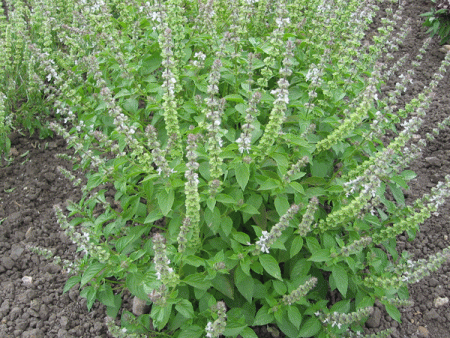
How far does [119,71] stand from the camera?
4.34 m

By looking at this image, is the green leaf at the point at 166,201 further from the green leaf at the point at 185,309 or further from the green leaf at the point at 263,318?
the green leaf at the point at 263,318

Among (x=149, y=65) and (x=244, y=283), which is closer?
(x=244, y=283)

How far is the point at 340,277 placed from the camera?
10.6 feet

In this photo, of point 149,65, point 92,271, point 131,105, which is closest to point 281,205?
point 92,271

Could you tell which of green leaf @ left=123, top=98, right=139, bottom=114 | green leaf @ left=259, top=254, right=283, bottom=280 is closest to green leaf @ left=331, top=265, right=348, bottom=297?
green leaf @ left=259, top=254, right=283, bottom=280

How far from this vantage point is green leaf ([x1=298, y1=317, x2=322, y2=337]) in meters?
3.28

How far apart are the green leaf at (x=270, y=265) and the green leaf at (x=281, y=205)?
1.21 feet

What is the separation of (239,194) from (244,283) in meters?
0.73

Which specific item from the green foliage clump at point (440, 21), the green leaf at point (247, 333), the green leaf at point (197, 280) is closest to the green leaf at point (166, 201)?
the green leaf at point (197, 280)

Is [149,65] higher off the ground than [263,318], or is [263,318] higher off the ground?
[149,65]

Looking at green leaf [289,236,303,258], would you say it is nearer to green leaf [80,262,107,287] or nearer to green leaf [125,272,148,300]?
green leaf [125,272,148,300]

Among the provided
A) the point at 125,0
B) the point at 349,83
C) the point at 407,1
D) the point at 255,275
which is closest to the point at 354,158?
the point at 349,83

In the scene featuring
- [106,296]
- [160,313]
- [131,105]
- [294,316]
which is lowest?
[106,296]

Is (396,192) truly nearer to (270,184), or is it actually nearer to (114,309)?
(270,184)
